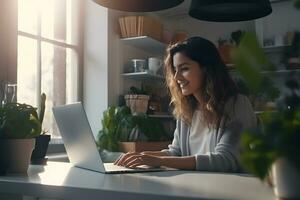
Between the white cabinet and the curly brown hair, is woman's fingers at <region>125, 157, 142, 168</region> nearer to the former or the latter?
the curly brown hair

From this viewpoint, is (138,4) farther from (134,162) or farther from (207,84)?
(134,162)

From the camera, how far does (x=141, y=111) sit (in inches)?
127

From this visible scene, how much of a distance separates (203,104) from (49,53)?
150 cm

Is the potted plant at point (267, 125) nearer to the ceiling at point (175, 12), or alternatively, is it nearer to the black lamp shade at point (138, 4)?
the black lamp shade at point (138, 4)

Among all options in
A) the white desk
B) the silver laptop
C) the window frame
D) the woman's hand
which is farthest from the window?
the white desk

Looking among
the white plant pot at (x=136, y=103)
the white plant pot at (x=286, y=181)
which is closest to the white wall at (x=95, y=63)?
the white plant pot at (x=136, y=103)

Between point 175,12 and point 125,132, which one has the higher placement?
point 175,12

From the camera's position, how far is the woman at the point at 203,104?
67.7 inches

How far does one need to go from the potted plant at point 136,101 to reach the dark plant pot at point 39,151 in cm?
134

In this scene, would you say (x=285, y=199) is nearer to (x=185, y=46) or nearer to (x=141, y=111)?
(x=185, y=46)

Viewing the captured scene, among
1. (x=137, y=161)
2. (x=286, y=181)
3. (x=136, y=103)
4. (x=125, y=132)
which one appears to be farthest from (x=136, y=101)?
(x=286, y=181)

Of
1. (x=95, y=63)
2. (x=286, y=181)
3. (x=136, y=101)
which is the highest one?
(x=95, y=63)

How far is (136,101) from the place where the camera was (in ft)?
10.5

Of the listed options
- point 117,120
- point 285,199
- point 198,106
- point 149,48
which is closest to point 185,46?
point 198,106
